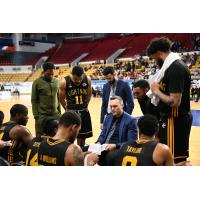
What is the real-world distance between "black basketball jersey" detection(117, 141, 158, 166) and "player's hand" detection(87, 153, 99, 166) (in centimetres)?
39

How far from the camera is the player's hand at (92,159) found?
267 centimetres

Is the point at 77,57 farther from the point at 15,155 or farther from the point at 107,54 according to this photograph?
the point at 15,155

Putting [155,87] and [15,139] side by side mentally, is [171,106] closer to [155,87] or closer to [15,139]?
[155,87]

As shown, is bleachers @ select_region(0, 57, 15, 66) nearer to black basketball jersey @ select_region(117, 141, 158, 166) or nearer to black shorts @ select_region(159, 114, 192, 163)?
black shorts @ select_region(159, 114, 192, 163)

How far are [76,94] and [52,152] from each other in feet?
7.10

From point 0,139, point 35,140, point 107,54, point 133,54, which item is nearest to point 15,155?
A: point 0,139

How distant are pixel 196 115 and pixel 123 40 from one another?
18.6m

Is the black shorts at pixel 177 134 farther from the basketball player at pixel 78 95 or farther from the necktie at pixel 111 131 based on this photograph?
the basketball player at pixel 78 95

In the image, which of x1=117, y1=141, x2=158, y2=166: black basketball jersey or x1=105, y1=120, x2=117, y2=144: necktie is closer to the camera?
x1=117, y1=141, x2=158, y2=166: black basketball jersey

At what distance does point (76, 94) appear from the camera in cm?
437

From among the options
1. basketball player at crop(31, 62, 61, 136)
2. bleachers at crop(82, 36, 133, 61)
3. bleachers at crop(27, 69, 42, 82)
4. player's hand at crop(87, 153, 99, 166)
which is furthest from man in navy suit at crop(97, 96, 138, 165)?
bleachers at crop(82, 36, 133, 61)

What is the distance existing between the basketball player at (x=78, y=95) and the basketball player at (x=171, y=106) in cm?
180

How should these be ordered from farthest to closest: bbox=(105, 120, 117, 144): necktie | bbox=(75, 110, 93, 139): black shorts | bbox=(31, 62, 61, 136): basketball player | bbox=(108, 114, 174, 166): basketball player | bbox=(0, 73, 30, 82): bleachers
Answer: bbox=(0, 73, 30, 82): bleachers, bbox=(75, 110, 93, 139): black shorts, bbox=(31, 62, 61, 136): basketball player, bbox=(105, 120, 117, 144): necktie, bbox=(108, 114, 174, 166): basketball player

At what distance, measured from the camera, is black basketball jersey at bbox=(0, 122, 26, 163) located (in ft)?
9.73
